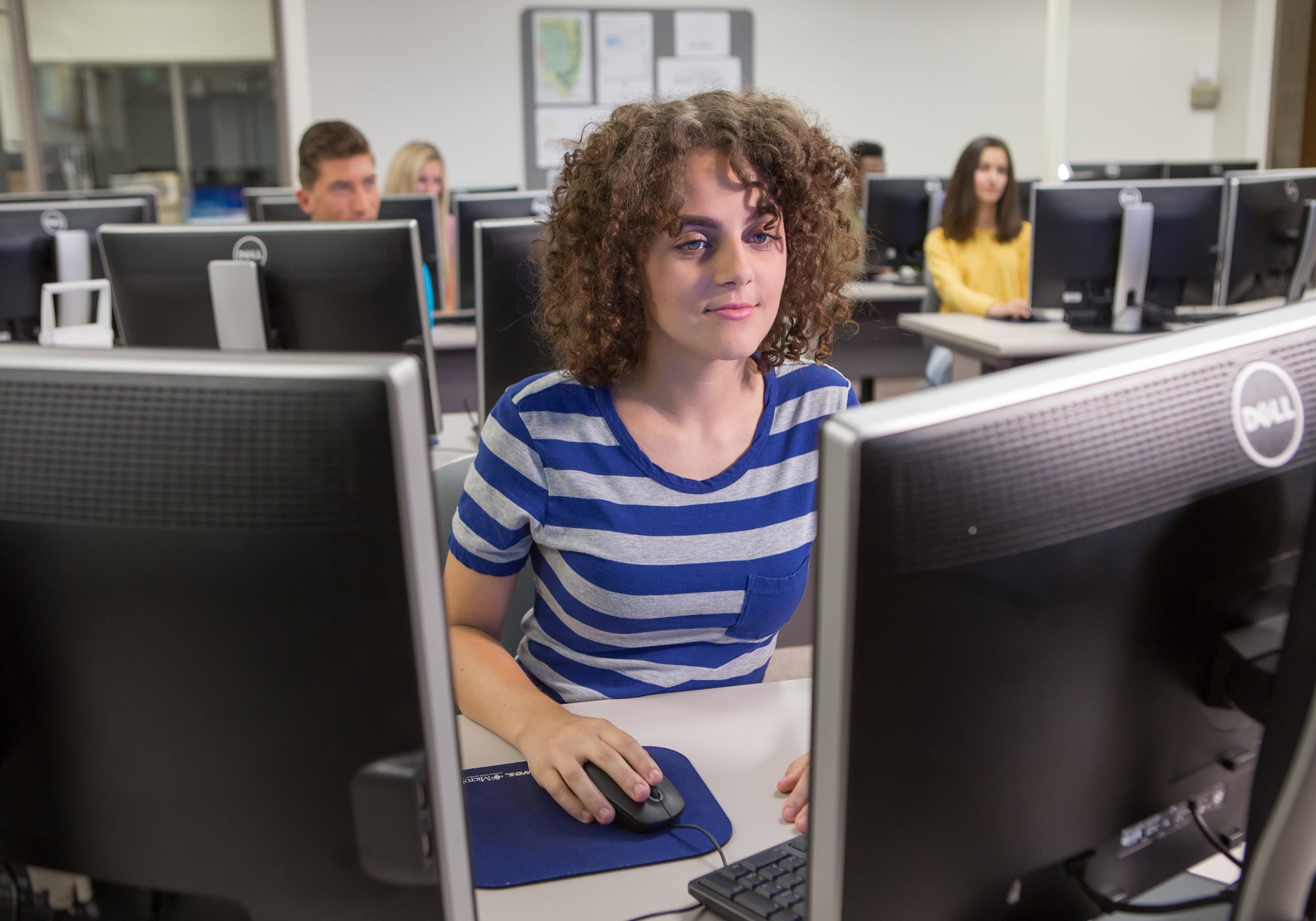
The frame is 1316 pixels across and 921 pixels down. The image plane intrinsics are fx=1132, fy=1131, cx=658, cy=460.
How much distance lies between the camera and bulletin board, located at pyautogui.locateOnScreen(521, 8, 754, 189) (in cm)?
669

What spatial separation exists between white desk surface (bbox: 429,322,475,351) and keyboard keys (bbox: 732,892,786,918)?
2.47 m

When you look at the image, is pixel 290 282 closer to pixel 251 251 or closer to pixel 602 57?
pixel 251 251

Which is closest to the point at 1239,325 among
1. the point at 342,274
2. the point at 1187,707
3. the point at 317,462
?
the point at 1187,707

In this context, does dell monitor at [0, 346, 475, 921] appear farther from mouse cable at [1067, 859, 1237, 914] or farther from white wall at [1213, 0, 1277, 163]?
white wall at [1213, 0, 1277, 163]

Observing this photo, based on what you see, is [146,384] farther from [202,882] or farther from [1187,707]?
[1187,707]

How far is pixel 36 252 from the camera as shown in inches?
111

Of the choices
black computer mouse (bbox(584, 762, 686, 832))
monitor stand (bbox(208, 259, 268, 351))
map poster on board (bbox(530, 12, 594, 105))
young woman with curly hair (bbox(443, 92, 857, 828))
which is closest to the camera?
black computer mouse (bbox(584, 762, 686, 832))

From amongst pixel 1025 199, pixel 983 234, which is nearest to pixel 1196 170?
pixel 1025 199

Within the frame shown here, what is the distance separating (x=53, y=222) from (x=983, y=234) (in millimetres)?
3061

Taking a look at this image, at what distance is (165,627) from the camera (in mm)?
520

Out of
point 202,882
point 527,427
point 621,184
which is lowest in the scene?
point 202,882

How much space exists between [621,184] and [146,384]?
0.69 meters

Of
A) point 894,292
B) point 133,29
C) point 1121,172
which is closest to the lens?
point 894,292

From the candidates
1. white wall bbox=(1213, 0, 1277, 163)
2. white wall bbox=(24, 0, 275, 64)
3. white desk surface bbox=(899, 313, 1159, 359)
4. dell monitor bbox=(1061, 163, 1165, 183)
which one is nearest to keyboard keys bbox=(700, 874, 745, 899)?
white desk surface bbox=(899, 313, 1159, 359)
